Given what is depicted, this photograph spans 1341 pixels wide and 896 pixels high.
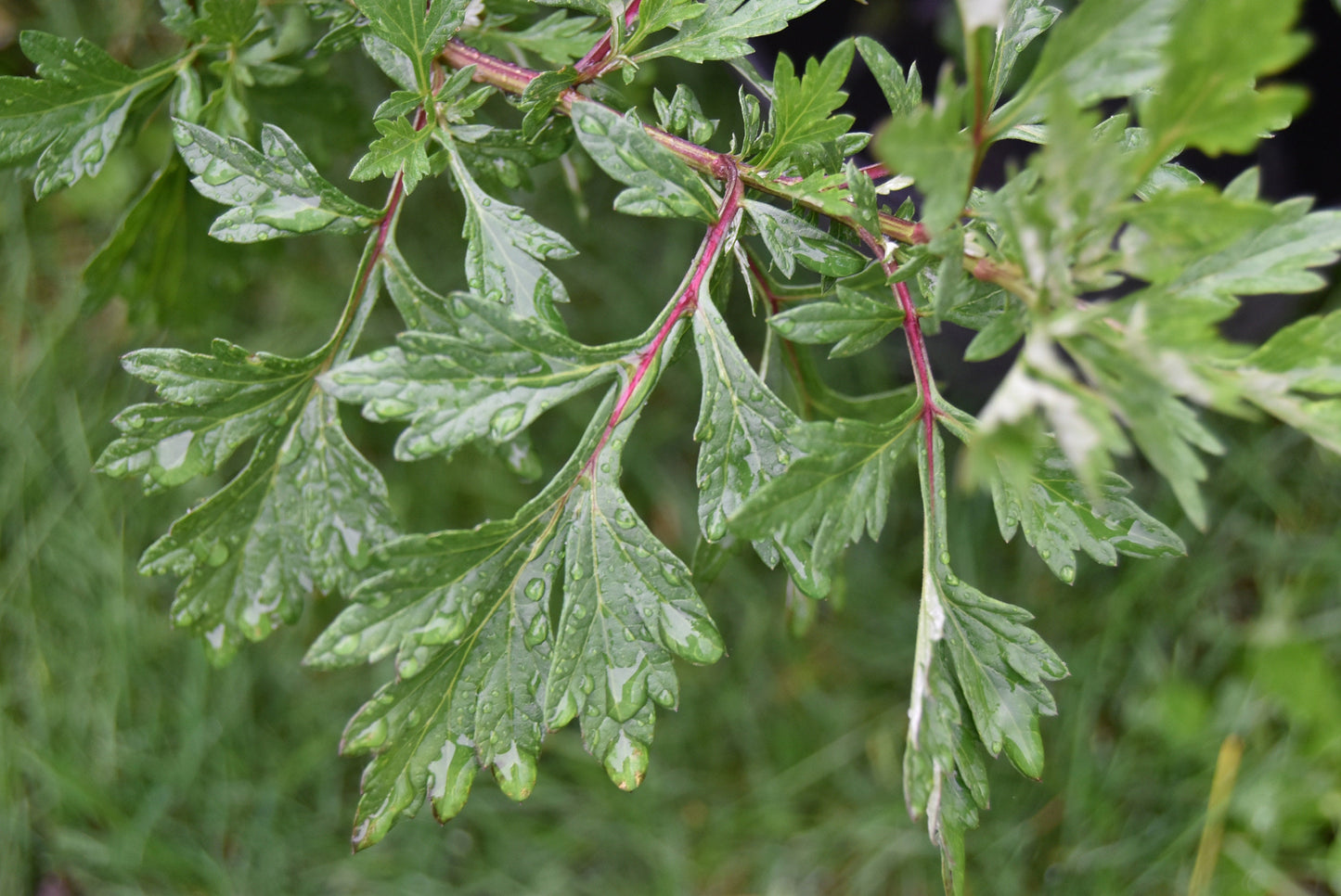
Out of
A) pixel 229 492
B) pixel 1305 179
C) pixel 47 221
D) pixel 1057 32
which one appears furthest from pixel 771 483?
pixel 47 221

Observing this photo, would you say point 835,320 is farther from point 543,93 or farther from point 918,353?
point 543,93

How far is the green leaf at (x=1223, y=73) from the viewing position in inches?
22.2

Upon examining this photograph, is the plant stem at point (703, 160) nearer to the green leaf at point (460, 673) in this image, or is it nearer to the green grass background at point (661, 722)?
the green leaf at point (460, 673)

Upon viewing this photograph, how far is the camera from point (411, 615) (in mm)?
825

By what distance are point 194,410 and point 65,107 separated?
381 millimetres

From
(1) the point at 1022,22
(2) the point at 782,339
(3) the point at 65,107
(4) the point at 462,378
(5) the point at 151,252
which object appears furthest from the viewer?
(5) the point at 151,252

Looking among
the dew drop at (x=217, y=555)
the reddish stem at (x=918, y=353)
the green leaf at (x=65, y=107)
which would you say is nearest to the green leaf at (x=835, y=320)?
the reddish stem at (x=918, y=353)

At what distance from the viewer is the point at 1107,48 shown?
2.12 ft

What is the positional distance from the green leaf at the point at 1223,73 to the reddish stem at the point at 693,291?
0.34 m

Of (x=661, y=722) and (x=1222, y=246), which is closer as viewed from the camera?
(x=1222, y=246)

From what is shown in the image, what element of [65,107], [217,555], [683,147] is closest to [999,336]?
[683,147]

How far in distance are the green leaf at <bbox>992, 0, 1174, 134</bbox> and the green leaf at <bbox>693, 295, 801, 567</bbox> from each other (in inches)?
13.3

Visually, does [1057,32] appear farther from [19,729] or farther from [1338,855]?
[19,729]

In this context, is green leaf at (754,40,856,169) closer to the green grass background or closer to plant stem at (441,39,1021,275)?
plant stem at (441,39,1021,275)
